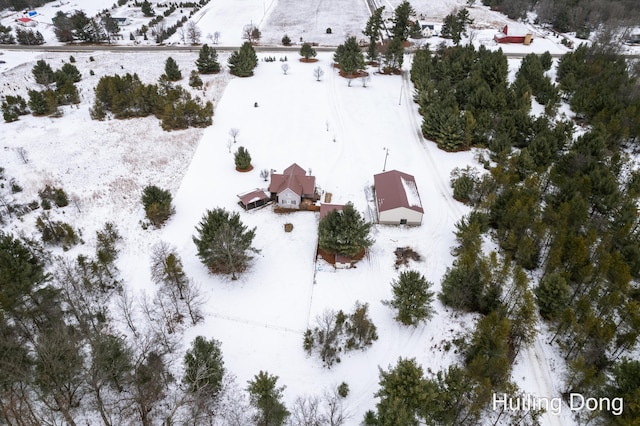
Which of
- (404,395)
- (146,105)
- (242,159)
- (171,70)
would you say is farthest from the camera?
(171,70)

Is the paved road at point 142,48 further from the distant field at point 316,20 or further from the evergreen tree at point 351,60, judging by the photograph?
→ the evergreen tree at point 351,60

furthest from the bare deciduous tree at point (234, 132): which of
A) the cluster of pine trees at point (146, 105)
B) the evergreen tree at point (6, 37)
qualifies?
A: the evergreen tree at point (6, 37)

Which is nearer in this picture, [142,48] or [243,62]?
[243,62]

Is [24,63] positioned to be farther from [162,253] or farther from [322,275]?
[322,275]

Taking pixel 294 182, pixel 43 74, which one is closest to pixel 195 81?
pixel 43 74

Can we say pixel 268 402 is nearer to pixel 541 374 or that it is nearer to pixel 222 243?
pixel 222 243

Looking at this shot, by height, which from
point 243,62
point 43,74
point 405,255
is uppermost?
point 243,62

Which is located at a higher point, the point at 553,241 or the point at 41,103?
the point at 41,103
